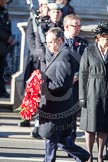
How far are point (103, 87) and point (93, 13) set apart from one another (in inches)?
468

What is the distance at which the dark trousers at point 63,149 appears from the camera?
8.10m

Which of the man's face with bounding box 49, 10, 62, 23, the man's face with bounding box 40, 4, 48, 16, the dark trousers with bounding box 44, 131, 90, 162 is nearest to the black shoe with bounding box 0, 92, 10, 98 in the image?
the man's face with bounding box 40, 4, 48, 16

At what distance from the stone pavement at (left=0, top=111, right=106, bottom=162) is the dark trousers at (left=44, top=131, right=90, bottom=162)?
2.43ft

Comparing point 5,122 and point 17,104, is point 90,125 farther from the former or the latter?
point 17,104

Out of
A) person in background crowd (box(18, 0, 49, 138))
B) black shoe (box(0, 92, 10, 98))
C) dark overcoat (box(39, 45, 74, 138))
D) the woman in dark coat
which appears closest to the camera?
dark overcoat (box(39, 45, 74, 138))

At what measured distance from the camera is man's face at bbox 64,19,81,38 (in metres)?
9.10

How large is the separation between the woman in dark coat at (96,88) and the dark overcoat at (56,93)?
47cm

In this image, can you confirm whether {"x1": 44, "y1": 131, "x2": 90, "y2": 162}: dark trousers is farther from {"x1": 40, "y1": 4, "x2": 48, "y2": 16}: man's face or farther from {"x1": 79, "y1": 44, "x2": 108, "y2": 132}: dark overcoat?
{"x1": 40, "y1": 4, "x2": 48, "y2": 16}: man's face

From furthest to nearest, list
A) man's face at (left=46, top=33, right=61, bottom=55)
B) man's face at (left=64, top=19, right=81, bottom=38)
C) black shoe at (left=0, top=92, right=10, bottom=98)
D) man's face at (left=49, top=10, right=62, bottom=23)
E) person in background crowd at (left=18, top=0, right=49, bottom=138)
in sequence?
1. black shoe at (left=0, top=92, right=10, bottom=98)
2. person in background crowd at (left=18, top=0, right=49, bottom=138)
3. man's face at (left=49, top=10, right=62, bottom=23)
4. man's face at (left=64, top=19, right=81, bottom=38)
5. man's face at (left=46, top=33, right=61, bottom=55)

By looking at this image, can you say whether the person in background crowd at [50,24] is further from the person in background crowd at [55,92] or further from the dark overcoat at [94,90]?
the person in background crowd at [55,92]

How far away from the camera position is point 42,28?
10297 mm

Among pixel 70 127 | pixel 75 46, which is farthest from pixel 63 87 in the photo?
pixel 75 46

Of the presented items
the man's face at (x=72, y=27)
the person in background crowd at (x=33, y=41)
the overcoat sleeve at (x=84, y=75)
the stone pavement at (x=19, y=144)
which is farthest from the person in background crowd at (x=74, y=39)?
the person in background crowd at (x=33, y=41)

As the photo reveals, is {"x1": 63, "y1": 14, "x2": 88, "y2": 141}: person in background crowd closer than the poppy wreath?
No
